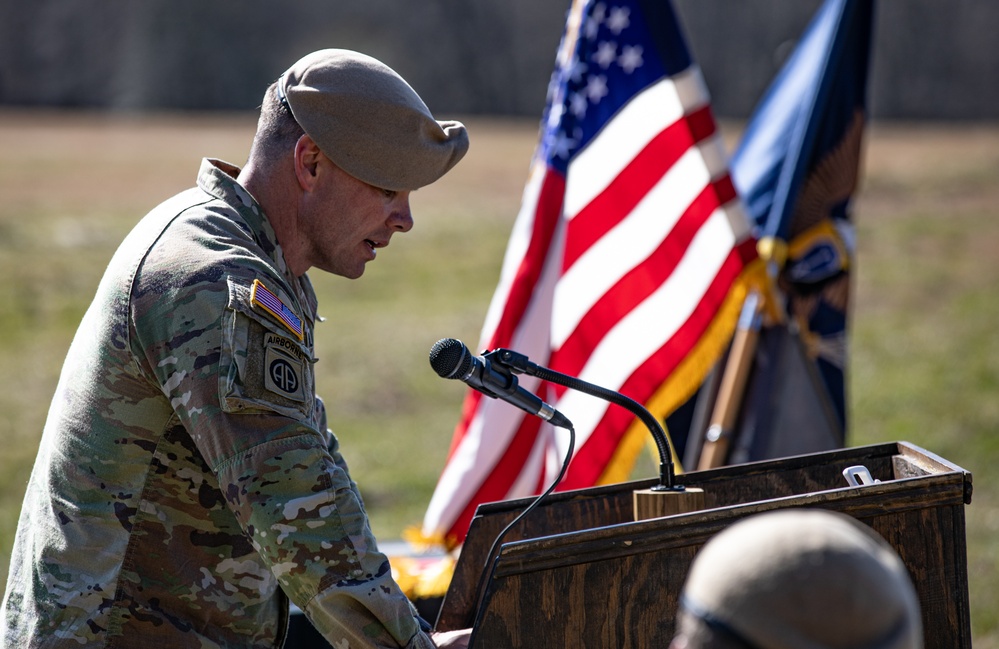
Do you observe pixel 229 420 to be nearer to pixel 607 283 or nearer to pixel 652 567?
pixel 652 567

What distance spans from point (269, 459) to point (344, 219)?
479 millimetres

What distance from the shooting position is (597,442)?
3699 millimetres

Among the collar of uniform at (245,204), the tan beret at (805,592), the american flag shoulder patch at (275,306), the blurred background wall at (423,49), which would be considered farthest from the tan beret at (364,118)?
the blurred background wall at (423,49)

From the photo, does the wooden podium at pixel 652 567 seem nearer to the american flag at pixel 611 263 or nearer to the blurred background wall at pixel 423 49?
the american flag at pixel 611 263

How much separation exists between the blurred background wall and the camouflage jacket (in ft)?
111

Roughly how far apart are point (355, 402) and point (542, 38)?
105ft

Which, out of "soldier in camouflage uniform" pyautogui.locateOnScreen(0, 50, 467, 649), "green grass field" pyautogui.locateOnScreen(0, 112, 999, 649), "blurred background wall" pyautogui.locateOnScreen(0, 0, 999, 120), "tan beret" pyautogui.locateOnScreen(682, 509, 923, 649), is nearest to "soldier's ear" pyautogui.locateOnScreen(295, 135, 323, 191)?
"soldier in camouflage uniform" pyautogui.locateOnScreen(0, 50, 467, 649)

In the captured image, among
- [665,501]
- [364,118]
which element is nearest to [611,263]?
[665,501]

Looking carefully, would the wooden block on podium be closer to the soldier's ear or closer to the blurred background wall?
the soldier's ear

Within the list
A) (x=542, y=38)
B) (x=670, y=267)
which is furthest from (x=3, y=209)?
(x=542, y=38)

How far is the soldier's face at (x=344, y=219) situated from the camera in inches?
73.8

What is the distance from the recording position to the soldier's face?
6.15 feet

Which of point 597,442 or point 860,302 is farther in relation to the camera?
point 860,302

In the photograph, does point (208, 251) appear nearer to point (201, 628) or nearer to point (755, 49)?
point (201, 628)
